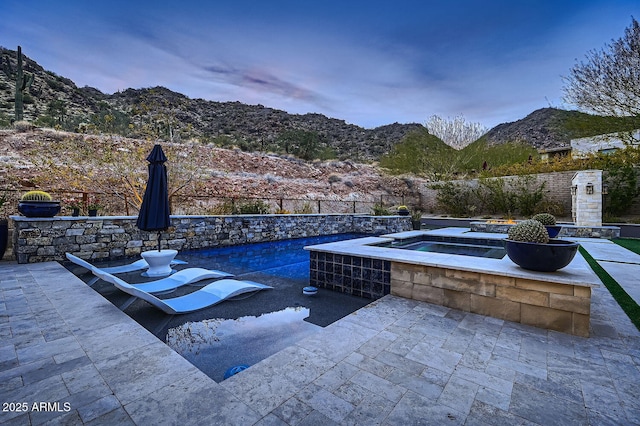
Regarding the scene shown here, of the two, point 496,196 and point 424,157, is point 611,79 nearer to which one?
point 496,196

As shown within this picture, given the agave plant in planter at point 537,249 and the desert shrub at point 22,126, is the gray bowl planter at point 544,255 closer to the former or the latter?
the agave plant in planter at point 537,249

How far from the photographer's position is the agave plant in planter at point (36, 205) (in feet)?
16.7

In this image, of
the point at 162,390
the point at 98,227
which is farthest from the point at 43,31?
the point at 162,390

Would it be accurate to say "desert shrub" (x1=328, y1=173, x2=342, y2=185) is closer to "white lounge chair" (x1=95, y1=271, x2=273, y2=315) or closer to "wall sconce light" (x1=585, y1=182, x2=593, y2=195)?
"wall sconce light" (x1=585, y1=182, x2=593, y2=195)

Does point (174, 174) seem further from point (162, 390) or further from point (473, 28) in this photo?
point (473, 28)

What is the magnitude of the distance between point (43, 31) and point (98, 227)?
10.6 meters

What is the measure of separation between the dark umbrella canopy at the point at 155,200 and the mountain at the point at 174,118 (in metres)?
4.76

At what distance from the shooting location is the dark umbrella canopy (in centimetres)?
459

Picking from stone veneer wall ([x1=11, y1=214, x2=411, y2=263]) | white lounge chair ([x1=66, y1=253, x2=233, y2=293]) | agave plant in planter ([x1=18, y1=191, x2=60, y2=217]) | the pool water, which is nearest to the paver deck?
white lounge chair ([x1=66, y1=253, x2=233, y2=293])

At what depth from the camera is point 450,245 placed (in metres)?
5.94

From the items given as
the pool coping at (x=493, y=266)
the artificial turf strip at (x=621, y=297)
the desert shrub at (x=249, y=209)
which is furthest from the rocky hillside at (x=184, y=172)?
the artificial turf strip at (x=621, y=297)

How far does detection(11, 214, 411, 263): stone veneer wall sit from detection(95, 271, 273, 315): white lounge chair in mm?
2847

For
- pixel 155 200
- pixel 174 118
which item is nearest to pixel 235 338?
pixel 155 200

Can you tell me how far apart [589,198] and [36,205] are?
14222 millimetres
